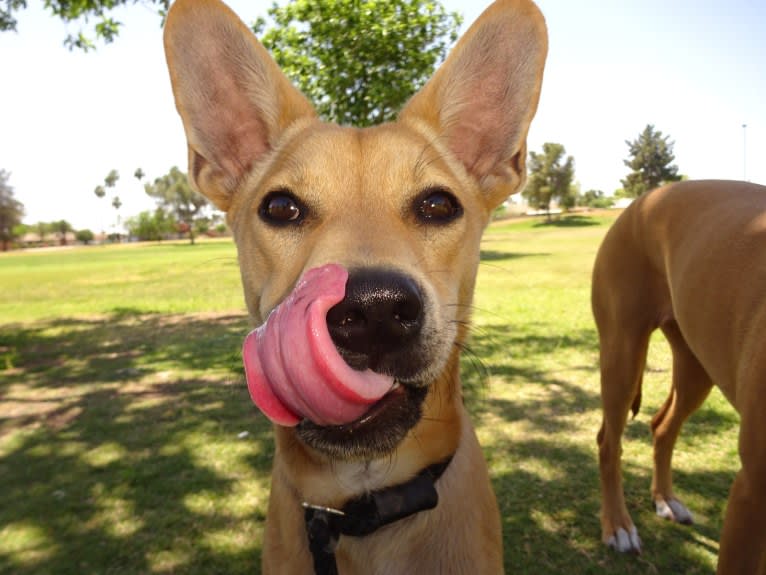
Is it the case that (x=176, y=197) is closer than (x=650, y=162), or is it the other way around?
(x=650, y=162)

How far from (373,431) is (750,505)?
175 cm

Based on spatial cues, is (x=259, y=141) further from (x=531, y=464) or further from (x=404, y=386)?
(x=531, y=464)

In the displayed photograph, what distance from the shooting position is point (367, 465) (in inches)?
90.4

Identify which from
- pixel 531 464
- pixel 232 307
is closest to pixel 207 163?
pixel 531 464

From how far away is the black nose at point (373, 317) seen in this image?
149 centimetres

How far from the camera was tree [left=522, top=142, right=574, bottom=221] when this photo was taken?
73250 millimetres

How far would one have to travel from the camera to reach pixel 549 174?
243ft

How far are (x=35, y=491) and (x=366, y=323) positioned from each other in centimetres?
417

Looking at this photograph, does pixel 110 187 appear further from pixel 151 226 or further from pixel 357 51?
pixel 357 51

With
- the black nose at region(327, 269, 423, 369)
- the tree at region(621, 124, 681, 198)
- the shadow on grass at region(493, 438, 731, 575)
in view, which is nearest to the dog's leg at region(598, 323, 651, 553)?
the shadow on grass at region(493, 438, 731, 575)

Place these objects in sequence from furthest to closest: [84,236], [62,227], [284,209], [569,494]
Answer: [62,227] → [84,236] → [569,494] → [284,209]

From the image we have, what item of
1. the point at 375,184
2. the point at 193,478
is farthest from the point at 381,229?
the point at 193,478

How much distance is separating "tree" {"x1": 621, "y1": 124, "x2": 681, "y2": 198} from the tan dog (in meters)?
90.5

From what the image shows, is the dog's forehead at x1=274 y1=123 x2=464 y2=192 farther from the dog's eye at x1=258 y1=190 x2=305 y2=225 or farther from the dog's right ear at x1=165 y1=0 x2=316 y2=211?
the dog's right ear at x1=165 y1=0 x2=316 y2=211
